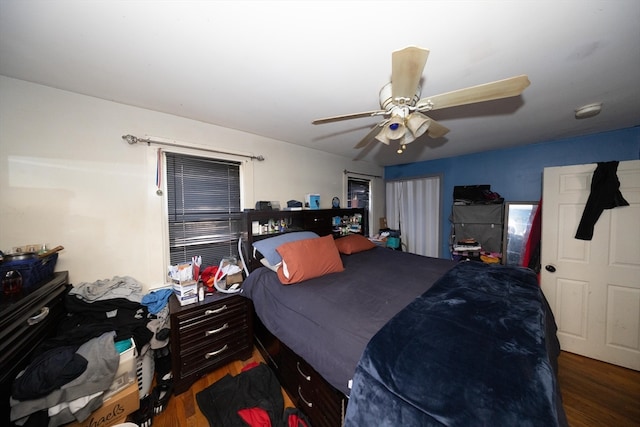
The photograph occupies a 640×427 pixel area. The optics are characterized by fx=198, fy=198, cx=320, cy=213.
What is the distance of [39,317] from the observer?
3.87 feet

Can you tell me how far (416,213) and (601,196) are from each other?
7.68 feet

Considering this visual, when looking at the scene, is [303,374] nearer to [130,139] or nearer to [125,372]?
[125,372]

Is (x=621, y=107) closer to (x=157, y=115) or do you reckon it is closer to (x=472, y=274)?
(x=472, y=274)

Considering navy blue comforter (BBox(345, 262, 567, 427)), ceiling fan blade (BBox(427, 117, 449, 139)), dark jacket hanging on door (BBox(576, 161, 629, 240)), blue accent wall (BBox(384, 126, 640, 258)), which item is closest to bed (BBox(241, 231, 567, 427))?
navy blue comforter (BBox(345, 262, 567, 427))

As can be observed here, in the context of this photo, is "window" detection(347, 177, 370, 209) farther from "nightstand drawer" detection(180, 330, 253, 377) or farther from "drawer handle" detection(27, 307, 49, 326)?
"drawer handle" detection(27, 307, 49, 326)

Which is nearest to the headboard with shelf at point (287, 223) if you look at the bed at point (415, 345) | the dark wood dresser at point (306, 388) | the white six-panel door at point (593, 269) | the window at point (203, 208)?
the window at point (203, 208)

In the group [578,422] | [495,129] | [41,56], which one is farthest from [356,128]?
[578,422]

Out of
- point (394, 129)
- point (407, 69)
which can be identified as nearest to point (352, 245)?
point (394, 129)

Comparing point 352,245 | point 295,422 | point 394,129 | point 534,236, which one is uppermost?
point 394,129

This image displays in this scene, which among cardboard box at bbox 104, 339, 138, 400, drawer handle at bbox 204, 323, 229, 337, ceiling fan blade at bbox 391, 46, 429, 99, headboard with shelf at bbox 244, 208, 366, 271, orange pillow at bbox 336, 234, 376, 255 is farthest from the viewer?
orange pillow at bbox 336, 234, 376, 255

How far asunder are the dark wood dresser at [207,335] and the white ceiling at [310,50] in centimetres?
183

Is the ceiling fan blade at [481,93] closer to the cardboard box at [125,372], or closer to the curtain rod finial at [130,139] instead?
the curtain rod finial at [130,139]

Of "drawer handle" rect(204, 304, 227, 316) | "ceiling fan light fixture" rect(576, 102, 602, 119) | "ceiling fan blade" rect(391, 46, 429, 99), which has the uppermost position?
"ceiling fan light fixture" rect(576, 102, 602, 119)

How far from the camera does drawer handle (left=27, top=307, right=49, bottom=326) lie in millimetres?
1130
